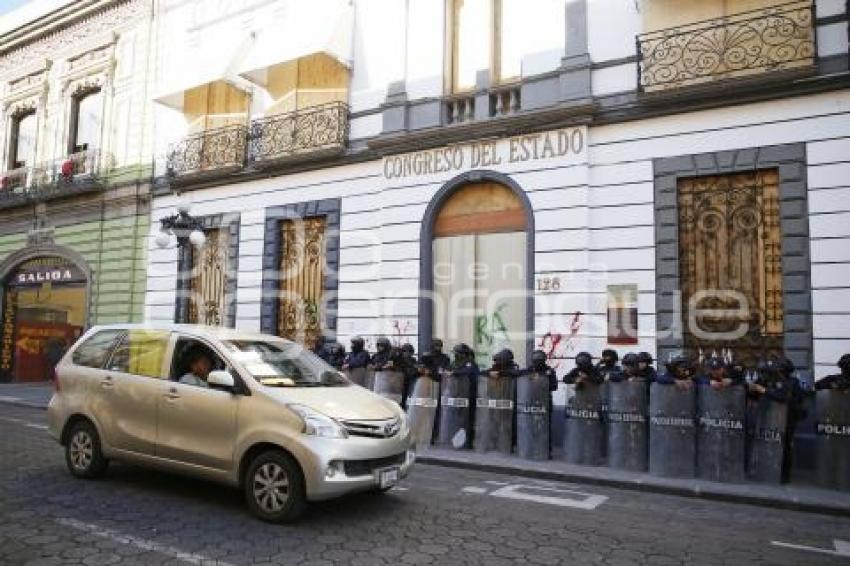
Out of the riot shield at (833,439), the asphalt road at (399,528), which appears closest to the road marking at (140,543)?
the asphalt road at (399,528)

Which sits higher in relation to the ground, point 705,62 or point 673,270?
point 705,62

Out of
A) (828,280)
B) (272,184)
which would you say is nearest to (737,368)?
(828,280)

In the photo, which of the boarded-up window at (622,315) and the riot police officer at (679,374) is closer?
the riot police officer at (679,374)

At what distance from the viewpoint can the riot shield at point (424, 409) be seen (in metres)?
9.61

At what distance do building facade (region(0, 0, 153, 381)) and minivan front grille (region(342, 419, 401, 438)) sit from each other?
45.4ft

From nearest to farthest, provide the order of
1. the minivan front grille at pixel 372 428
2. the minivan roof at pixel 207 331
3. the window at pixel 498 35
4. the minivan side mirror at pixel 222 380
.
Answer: the minivan front grille at pixel 372 428 → the minivan side mirror at pixel 222 380 → the minivan roof at pixel 207 331 → the window at pixel 498 35

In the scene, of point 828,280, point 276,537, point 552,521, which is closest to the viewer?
point 276,537

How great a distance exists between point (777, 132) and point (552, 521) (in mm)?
7355

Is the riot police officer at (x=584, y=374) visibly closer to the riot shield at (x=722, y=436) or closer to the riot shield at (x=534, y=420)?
the riot shield at (x=534, y=420)

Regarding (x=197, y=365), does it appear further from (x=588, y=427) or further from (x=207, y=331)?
(x=588, y=427)

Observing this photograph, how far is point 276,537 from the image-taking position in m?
4.85

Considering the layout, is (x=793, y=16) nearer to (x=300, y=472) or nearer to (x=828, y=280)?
(x=828, y=280)

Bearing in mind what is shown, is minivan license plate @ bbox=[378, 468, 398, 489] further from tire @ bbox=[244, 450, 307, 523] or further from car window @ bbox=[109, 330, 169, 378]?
car window @ bbox=[109, 330, 169, 378]

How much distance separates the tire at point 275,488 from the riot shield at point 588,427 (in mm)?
4652
